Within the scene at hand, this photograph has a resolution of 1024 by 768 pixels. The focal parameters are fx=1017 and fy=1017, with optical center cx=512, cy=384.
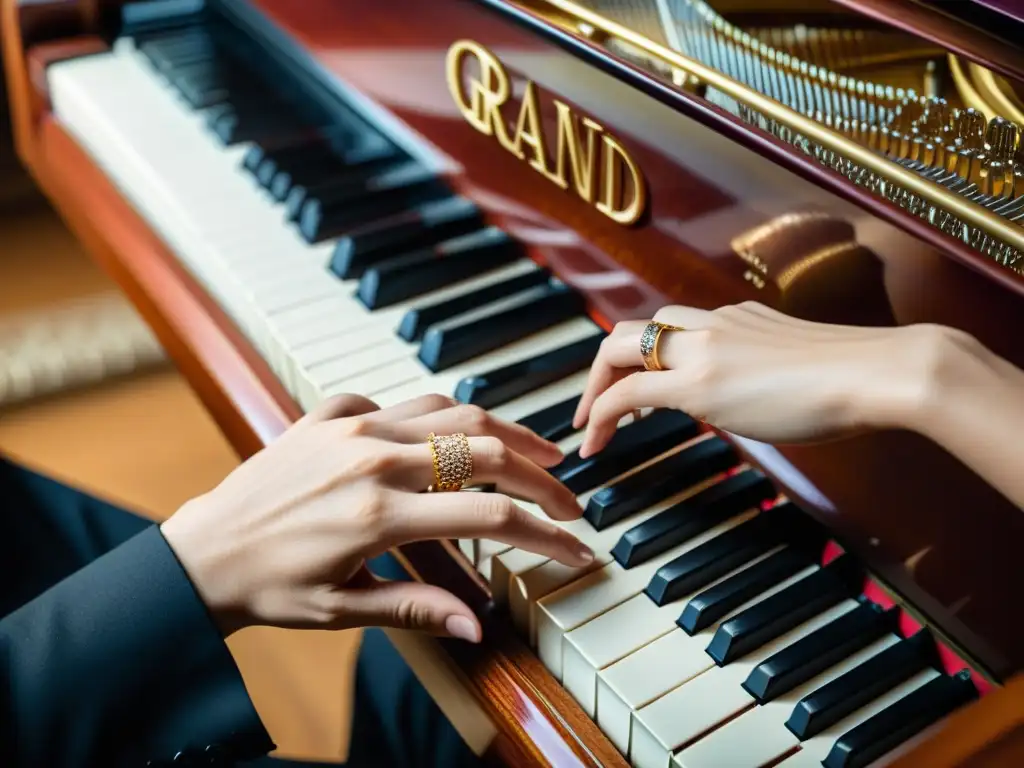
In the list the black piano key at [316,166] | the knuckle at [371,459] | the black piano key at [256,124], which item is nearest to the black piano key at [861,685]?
the knuckle at [371,459]

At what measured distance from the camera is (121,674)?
2.74 feet

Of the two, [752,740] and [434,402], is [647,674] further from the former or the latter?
[434,402]

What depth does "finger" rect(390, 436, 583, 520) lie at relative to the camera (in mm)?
833

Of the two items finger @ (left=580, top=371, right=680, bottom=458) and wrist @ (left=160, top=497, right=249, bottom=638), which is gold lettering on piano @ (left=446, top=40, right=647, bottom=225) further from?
wrist @ (left=160, top=497, right=249, bottom=638)

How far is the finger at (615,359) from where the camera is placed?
89cm

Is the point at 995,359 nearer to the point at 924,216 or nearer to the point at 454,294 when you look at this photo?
the point at 924,216

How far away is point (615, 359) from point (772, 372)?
0.17m

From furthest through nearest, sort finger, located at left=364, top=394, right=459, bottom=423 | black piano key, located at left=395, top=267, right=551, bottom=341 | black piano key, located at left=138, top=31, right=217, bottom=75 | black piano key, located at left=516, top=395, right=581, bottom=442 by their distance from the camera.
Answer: black piano key, located at left=138, top=31, right=217, bottom=75
black piano key, located at left=395, top=267, right=551, bottom=341
black piano key, located at left=516, top=395, right=581, bottom=442
finger, located at left=364, top=394, right=459, bottom=423

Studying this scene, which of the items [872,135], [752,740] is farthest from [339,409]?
[872,135]

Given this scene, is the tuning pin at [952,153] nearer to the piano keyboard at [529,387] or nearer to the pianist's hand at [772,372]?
the pianist's hand at [772,372]

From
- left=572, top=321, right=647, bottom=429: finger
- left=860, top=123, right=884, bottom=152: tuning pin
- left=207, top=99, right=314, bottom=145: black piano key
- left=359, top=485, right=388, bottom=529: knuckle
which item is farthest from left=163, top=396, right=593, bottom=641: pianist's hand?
left=207, top=99, right=314, bottom=145: black piano key

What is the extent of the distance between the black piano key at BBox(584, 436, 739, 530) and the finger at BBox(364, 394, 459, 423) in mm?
164

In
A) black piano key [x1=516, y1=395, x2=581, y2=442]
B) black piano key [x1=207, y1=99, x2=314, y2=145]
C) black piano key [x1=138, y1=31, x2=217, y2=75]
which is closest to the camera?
black piano key [x1=516, y1=395, x2=581, y2=442]

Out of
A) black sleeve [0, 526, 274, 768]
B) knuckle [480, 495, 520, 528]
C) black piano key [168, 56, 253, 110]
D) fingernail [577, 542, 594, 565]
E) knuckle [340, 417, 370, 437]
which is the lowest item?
black sleeve [0, 526, 274, 768]
